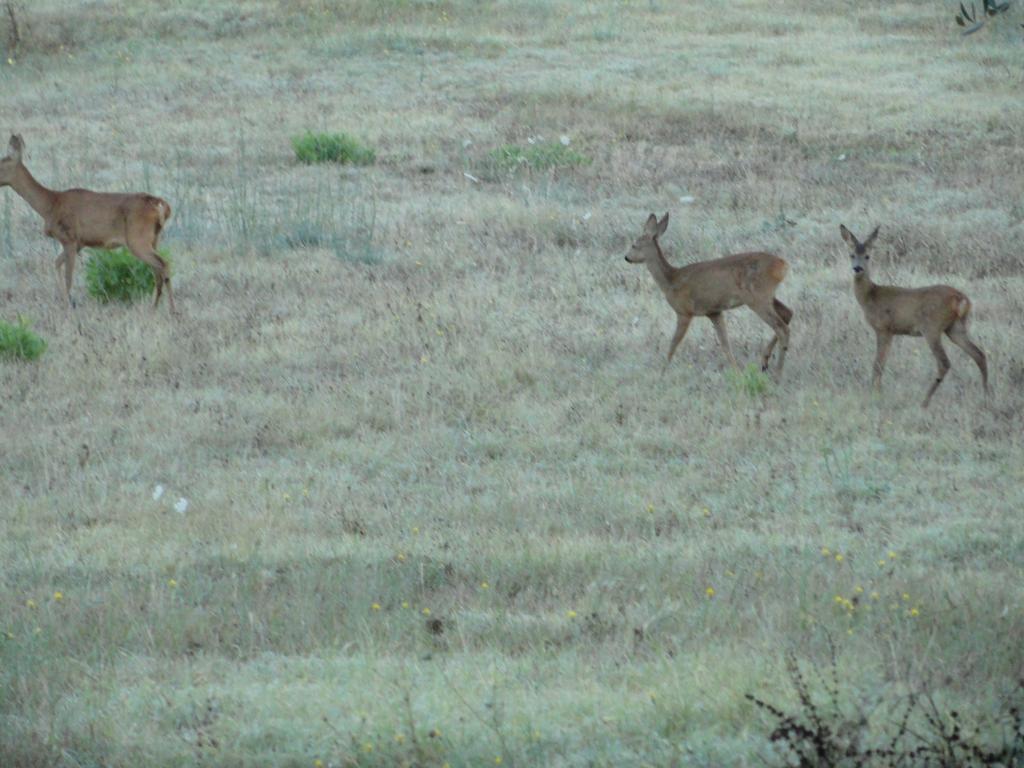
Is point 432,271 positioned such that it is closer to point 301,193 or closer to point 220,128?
point 301,193

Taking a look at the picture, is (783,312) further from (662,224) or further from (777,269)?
(662,224)

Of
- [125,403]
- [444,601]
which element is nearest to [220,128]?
[125,403]

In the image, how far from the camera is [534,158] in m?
20.4

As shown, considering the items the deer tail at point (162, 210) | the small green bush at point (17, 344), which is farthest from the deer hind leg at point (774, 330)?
the small green bush at point (17, 344)

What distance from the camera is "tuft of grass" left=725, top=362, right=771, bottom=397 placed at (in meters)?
10.8

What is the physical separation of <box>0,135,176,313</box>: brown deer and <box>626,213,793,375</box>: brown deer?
4603 millimetres

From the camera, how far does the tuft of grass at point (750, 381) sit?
1077cm

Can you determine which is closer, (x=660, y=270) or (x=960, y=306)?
(x=960, y=306)

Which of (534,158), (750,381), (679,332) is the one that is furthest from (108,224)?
(534,158)

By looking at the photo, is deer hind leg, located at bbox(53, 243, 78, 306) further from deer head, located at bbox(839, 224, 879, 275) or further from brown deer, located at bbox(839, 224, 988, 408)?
brown deer, located at bbox(839, 224, 988, 408)

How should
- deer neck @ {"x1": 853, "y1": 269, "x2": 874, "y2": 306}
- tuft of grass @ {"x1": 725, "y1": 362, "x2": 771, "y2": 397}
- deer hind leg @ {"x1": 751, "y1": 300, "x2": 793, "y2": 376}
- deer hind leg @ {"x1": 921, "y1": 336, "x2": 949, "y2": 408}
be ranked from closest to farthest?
deer hind leg @ {"x1": 921, "y1": 336, "x2": 949, "y2": 408}
tuft of grass @ {"x1": 725, "y1": 362, "x2": 771, "y2": 397}
deer neck @ {"x1": 853, "y1": 269, "x2": 874, "y2": 306}
deer hind leg @ {"x1": 751, "y1": 300, "x2": 793, "y2": 376}

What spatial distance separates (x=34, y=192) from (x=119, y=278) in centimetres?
113

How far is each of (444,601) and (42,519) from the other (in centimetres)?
270

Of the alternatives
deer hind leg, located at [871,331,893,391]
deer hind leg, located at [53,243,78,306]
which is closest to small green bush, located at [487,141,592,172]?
deer hind leg, located at [53,243,78,306]
